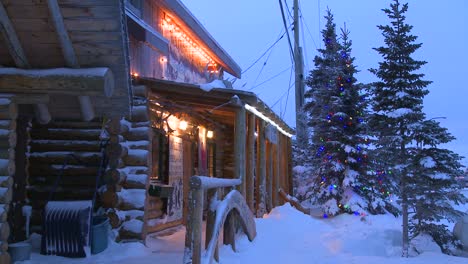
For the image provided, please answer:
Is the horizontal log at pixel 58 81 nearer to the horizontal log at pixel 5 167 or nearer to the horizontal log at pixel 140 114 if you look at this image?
the horizontal log at pixel 5 167

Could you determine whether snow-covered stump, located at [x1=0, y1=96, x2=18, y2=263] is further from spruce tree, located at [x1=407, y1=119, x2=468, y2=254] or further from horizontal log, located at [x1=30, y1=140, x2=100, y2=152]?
spruce tree, located at [x1=407, y1=119, x2=468, y2=254]

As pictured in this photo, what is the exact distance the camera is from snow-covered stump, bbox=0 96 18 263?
20.8ft

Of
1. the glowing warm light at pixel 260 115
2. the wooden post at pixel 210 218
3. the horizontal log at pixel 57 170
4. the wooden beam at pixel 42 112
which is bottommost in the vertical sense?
the wooden post at pixel 210 218

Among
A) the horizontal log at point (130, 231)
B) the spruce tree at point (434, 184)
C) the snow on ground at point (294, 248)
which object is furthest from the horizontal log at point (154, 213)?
the spruce tree at point (434, 184)

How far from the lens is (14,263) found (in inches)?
280

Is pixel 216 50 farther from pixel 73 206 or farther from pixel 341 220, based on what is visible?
pixel 73 206

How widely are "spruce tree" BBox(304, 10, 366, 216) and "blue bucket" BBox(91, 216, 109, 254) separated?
9.57 meters

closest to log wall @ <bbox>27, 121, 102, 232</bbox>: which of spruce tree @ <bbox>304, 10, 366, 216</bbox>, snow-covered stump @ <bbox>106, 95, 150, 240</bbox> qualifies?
snow-covered stump @ <bbox>106, 95, 150, 240</bbox>

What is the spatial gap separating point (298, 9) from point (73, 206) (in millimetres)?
16727

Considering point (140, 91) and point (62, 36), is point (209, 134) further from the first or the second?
point (62, 36)

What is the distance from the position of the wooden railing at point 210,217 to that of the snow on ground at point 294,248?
18.7 inches

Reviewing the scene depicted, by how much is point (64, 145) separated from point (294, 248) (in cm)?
471

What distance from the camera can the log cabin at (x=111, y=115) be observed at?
6184 mm

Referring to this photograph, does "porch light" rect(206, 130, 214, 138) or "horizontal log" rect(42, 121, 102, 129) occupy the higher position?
"porch light" rect(206, 130, 214, 138)
